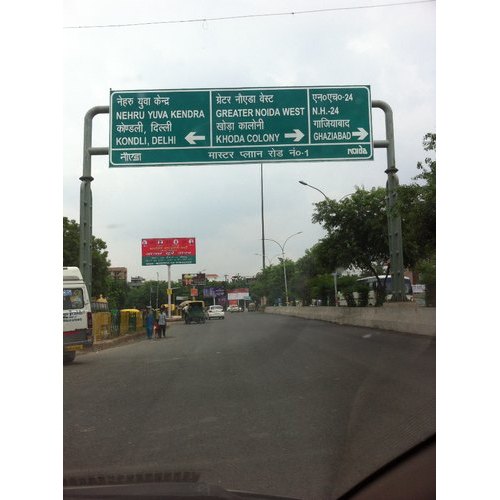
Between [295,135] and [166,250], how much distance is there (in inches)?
131

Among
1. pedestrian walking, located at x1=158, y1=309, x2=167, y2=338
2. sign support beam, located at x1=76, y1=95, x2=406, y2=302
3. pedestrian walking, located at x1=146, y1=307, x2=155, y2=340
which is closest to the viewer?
sign support beam, located at x1=76, y1=95, x2=406, y2=302

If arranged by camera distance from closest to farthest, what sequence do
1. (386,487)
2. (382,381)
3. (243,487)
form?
1. (386,487)
2. (243,487)
3. (382,381)

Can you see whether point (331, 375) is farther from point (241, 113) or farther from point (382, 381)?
point (241, 113)

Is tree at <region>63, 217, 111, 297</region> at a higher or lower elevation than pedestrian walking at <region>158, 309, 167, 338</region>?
higher

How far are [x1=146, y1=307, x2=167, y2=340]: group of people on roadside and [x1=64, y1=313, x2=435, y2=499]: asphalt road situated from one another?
5490 millimetres

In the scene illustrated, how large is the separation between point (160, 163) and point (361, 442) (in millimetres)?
6682

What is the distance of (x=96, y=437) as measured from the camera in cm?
484

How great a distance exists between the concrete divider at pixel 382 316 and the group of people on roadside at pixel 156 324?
4.07 meters

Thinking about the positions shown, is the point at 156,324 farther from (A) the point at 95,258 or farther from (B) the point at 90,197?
(B) the point at 90,197

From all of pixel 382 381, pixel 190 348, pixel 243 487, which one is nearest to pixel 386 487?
pixel 243 487

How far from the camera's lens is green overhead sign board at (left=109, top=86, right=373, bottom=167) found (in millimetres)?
9695

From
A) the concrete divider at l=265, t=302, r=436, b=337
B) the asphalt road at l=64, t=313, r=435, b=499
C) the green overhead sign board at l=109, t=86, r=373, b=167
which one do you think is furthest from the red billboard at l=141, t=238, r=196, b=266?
the concrete divider at l=265, t=302, r=436, b=337

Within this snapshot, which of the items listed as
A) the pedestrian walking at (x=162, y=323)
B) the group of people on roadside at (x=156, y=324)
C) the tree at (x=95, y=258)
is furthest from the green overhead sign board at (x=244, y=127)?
the group of people on roadside at (x=156, y=324)

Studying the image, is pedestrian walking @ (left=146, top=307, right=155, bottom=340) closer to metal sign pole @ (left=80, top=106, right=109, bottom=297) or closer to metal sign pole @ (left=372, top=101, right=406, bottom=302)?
metal sign pole @ (left=80, top=106, right=109, bottom=297)
